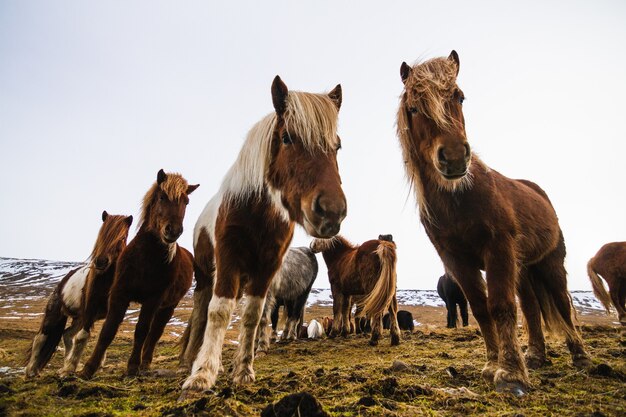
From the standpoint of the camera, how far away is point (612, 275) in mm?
10906

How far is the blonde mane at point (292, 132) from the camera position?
9.84ft

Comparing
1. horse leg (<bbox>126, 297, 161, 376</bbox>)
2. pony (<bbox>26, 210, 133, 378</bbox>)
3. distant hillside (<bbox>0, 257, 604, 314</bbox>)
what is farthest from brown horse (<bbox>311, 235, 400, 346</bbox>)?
distant hillside (<bbox>0, 257, 604, 314</bbox>)

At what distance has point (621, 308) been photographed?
1069 cm

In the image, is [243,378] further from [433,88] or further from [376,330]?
[376,330]

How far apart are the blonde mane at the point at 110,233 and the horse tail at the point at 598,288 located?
12.9 meters

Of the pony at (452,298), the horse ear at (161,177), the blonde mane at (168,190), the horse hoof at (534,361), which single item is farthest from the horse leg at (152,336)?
the pony at (452,298)

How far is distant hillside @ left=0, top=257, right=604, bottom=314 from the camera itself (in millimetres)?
73750

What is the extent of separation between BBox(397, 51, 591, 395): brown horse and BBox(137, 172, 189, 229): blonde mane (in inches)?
126

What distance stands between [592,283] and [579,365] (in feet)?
31.3

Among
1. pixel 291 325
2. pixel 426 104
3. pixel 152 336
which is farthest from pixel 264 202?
pixel 291 325

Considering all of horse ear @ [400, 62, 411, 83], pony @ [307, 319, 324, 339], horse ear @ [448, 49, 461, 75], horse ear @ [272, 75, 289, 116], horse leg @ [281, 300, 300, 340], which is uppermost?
horse ear @ [448, 49, 461, 75]

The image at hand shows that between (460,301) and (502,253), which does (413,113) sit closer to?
(502,253)

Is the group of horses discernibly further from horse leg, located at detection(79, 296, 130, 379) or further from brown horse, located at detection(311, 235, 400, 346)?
brown horse, located at detection(311, 235, 400, 346)

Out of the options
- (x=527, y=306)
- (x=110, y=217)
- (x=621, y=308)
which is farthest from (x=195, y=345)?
(x=621, y=308)
